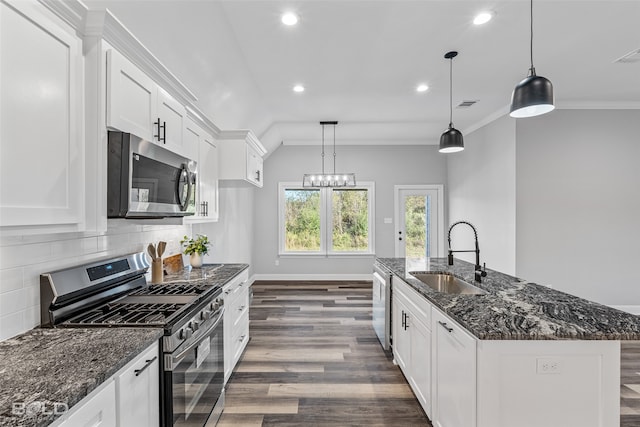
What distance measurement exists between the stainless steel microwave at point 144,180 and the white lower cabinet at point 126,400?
28.3 inches

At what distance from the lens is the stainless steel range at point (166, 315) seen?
1574 mm

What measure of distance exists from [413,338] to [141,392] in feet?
6.10

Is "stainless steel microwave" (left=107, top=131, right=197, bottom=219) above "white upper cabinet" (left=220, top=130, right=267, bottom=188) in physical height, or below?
below

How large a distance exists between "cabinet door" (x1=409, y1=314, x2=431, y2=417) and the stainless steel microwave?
186cm

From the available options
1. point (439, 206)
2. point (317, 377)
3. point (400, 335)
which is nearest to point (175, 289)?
point (317, 377)

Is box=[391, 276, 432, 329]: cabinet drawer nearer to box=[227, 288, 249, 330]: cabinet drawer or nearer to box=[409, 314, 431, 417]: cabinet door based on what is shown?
box=[409, 314, 431, 417]: cabinet door

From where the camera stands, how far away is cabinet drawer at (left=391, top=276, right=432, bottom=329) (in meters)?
2.16

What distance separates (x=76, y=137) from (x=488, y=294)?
2.44 meters

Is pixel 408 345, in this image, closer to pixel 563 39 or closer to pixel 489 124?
pixel 563 39

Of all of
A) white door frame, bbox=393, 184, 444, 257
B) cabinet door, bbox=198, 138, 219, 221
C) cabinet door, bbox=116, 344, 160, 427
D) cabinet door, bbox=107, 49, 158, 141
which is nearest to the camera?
cabinet door, bbox=116, 344, 160, 427

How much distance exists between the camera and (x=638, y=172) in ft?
14.9

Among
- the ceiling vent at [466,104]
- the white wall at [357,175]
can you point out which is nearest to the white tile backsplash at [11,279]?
the ceiling vent at [466,104]

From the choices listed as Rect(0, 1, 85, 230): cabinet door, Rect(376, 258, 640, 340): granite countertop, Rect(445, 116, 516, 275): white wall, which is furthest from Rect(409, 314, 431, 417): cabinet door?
Rect(445, 116, 516, 275): white wall

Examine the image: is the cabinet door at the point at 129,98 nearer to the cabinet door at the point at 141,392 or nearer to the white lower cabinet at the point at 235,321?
the cabinet door at the point at 141,392
